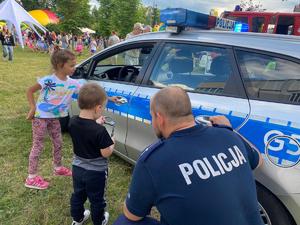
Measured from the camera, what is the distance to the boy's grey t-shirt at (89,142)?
245 cm

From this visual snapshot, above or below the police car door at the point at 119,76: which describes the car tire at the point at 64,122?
below

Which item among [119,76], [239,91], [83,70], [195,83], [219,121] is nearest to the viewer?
[219,121]

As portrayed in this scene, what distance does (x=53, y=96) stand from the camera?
329 cm

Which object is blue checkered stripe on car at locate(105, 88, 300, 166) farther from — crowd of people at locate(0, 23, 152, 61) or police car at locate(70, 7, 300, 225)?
crowd of people at locate(0, 23, 152, 61)

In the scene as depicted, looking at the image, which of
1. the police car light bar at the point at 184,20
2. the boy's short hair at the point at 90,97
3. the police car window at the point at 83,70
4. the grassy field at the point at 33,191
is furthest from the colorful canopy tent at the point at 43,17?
the boy's short hair at the point at 90,97

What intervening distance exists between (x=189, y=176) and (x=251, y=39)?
1.53 meters

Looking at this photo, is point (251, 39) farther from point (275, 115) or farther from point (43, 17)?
point (43, 17)

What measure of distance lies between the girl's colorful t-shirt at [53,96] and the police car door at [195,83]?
0.68 meters

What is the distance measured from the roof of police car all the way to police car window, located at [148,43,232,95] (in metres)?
0.08

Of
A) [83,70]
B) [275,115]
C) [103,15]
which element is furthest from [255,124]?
[103,15]

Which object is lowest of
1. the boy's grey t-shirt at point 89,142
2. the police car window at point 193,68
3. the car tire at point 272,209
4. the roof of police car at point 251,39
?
the car tire at point 272,209

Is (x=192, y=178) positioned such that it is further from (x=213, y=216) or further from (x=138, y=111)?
(x=138, y=111)

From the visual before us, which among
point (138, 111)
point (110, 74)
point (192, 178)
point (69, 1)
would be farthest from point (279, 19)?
point (69, 1)

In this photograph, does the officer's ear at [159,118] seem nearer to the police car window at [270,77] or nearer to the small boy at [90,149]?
the small boy at [90,149]
